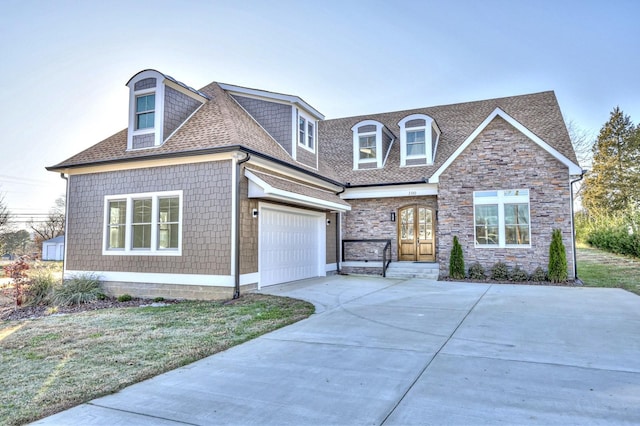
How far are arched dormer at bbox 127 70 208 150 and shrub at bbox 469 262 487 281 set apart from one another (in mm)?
10492

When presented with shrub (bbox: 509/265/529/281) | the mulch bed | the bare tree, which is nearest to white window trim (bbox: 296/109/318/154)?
the mulch bed

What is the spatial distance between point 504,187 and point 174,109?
10.9m

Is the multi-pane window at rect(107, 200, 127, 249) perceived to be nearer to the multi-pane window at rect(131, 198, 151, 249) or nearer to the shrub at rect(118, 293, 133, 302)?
the multi-pane window at rect(131, 198, 151, 249)

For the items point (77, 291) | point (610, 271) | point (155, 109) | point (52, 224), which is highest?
point (155, 109)

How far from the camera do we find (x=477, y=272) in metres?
13.5

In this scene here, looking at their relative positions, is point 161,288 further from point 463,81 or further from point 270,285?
point 463,81

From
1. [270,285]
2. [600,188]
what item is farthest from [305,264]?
[600,188]

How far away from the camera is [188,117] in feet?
39.8

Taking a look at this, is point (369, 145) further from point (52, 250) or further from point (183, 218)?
point (52, 250)

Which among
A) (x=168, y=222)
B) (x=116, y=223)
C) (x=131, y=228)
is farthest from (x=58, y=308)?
(x=168, y=222)

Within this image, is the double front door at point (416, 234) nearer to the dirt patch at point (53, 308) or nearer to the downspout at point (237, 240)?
the downspout at point (237, 240)

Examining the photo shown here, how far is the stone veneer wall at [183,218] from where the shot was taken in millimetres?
10227

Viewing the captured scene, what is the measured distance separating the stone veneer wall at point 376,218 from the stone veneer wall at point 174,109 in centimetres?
734

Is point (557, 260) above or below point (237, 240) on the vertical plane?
below
